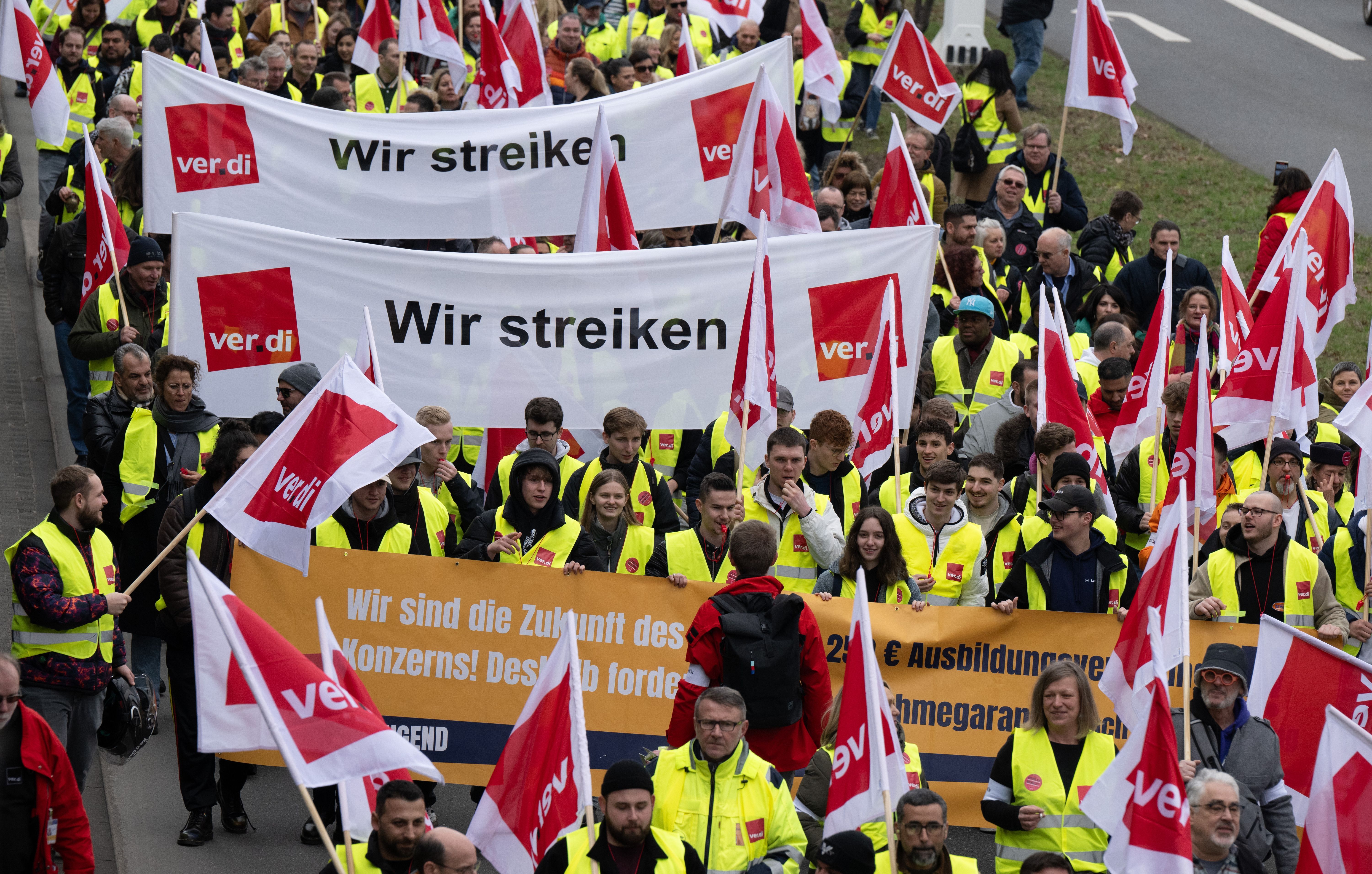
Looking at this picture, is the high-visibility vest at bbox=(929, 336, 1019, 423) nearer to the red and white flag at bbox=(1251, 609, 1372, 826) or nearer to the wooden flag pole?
the red and white flag at bbox=(1251, 609, 1372, 826)

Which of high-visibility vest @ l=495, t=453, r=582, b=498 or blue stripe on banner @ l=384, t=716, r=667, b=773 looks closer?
blue stripe on banner @ l=384, t=716, r=667, b=773

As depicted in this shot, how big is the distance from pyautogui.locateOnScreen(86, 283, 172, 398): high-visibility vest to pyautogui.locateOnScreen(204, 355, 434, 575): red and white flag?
3523mm

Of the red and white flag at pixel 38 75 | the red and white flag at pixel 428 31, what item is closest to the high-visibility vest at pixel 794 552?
the red and white flag at pixel 38 75

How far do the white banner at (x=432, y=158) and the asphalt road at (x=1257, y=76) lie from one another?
9655mm

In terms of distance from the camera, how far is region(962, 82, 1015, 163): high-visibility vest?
17.2 m

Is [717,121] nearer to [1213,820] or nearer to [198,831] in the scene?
[198,831]

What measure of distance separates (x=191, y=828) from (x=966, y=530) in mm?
4075

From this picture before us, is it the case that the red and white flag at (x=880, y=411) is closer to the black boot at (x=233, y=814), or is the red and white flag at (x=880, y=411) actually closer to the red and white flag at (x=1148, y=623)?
the red and white flag at (x=1148, y=623)

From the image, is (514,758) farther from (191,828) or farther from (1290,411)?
(1290,411)

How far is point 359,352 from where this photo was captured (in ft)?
31.6

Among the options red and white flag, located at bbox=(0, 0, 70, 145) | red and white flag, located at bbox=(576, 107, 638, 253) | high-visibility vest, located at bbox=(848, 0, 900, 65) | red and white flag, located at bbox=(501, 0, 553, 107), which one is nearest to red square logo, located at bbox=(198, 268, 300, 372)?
red and white flag, located at bbox=(576, 107, 638, 253)

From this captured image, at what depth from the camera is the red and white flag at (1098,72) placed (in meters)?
14.8

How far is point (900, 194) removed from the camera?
41.8 feet

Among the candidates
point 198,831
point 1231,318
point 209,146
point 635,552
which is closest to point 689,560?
point 635,552
